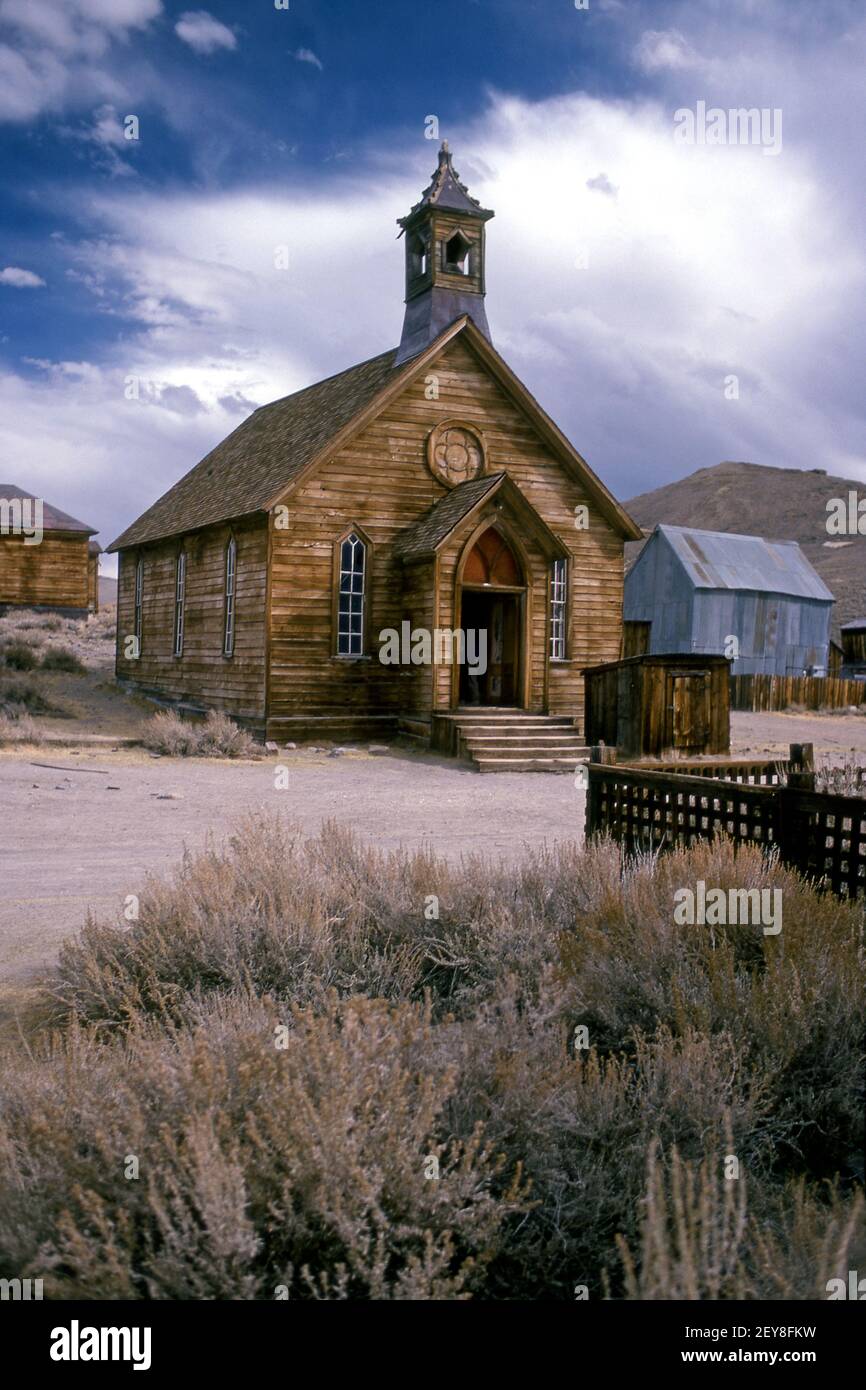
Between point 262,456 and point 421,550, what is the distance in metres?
6.33

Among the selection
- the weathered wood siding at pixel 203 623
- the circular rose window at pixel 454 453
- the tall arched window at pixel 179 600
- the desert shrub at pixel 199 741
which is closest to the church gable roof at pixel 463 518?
the circular rose window at pixel 454 453

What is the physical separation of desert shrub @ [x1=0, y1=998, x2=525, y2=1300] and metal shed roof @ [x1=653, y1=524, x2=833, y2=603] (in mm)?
36975

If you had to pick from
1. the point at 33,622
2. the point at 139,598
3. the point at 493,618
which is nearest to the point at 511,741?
the point at 493,618

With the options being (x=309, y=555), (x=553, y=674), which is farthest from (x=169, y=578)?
(x=553, y=674)

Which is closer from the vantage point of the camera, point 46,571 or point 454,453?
point 454,453

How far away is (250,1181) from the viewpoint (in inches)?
115

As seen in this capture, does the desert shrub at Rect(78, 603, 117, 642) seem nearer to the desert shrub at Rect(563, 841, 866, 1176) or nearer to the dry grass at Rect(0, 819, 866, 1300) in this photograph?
the dry grass at Rect(0, 819, 866, 1300)

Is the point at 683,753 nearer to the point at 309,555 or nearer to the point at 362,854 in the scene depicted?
the point at 309,555

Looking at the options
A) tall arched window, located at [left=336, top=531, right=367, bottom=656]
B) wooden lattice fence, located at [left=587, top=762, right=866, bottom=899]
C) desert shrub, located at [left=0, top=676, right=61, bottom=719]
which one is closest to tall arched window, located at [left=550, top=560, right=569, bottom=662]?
tall arched window, located at [left=336, top=531, right=367, bottom=656]

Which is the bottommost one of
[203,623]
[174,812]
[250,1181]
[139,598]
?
[174,812]

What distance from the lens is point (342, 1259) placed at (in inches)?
117

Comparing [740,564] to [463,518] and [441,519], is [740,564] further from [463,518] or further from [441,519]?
[463,518]
